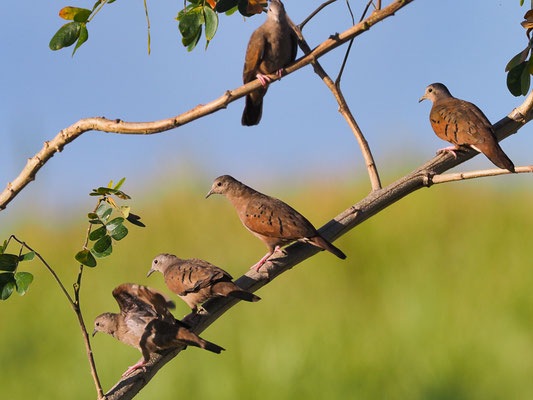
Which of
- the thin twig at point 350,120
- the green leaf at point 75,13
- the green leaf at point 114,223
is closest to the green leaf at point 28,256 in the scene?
the green leaf at point 114,223

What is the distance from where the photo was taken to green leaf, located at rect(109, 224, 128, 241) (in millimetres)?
2443

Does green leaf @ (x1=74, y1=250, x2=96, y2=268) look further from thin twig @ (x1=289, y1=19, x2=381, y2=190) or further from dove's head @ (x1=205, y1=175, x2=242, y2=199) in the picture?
thin twig @ (x1=289, y1=19, x2=381, y2=190)

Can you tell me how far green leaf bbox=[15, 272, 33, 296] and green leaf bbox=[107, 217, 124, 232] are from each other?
0.34m

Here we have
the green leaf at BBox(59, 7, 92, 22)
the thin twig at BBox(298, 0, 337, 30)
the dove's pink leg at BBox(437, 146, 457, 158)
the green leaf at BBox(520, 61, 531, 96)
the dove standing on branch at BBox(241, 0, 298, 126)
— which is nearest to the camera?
the green leaf at BBox(59, 7, 92, 22)

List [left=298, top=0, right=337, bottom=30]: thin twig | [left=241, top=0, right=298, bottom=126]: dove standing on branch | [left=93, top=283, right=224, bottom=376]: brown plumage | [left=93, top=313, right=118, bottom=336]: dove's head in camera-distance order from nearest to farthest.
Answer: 1. [left=93, top=283, right=224, bottom=376]: brown plumage
2. [left=93, top=313, right=118, bottom=336]: dove's head
3. [left=298, top=0, right=337, bottom=30]: thin twig
4. [left=241, top=0, right=298, bottom=126]: dove standing on branch

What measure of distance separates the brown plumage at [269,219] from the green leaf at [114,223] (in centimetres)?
75

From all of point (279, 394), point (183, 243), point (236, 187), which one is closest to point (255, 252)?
point (183, 243)

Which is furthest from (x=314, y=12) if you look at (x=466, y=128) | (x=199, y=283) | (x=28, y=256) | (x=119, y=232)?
(x=28, y=256)

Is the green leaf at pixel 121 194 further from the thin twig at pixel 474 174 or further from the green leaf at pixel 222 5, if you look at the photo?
the thin twig at pixel 474 174

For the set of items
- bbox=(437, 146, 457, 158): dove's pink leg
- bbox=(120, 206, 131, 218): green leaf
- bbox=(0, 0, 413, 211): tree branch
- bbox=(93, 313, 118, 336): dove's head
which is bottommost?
bbox=(437, 146, 457, 158): dove's pink leg

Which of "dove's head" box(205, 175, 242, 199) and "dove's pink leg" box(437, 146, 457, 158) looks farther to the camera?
"dove's head" box(205, 175, 242, 199)

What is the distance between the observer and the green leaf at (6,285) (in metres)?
2.47

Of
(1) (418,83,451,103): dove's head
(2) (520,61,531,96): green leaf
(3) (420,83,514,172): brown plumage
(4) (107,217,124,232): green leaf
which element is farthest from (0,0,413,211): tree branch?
(1) (418,83,451,103): dove's head

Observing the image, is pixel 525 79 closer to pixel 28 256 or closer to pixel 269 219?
pixel 269 219
